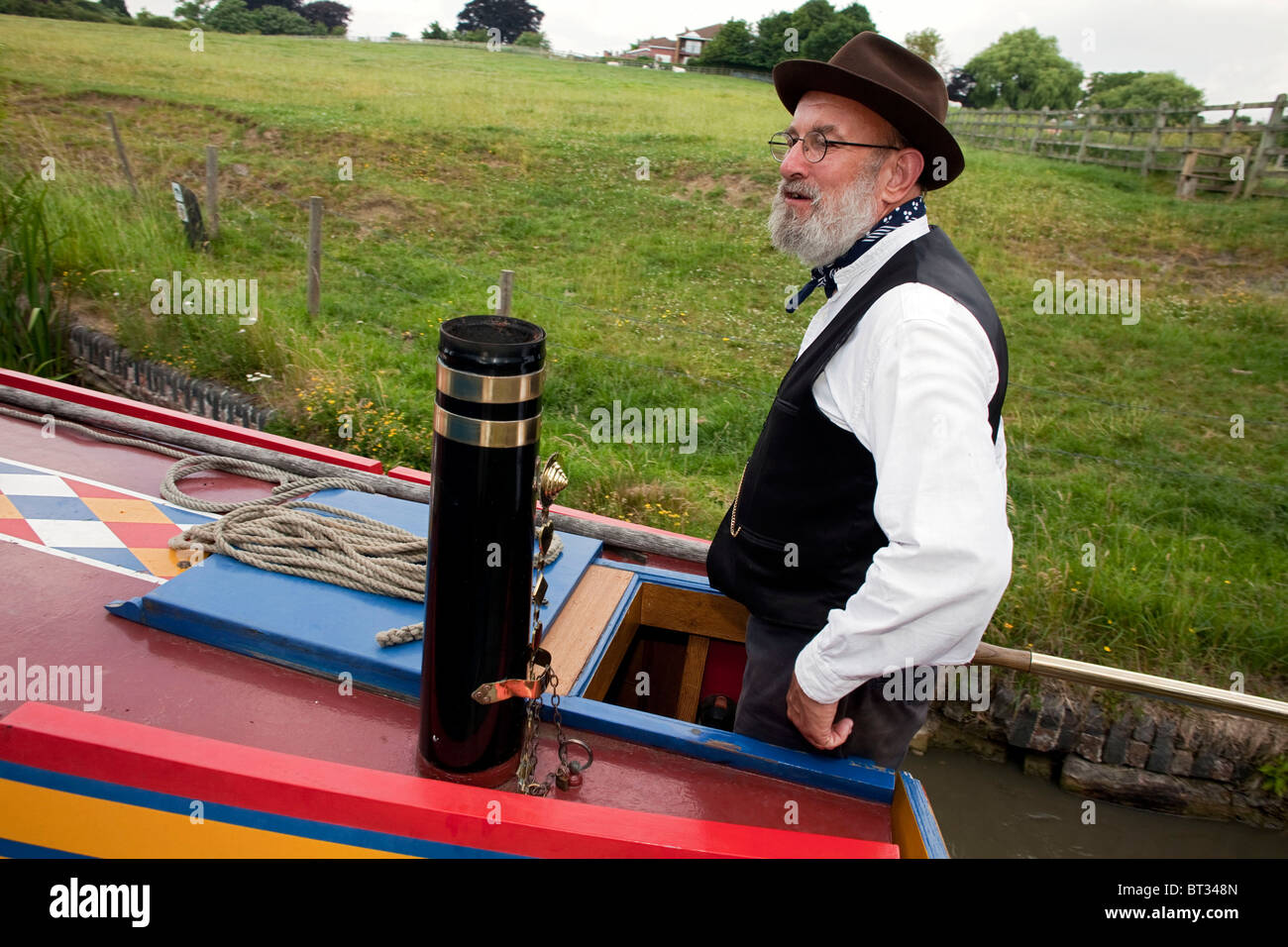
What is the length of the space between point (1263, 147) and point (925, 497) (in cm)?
1635

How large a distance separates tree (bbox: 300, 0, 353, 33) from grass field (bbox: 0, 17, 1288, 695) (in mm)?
19456

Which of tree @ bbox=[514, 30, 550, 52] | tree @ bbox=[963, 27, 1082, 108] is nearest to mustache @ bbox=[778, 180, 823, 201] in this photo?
tree @ bbox=[514, 30, 550, 52]

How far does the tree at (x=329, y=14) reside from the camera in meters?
37.5

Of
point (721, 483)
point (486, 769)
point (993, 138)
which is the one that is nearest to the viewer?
point (486, 769)

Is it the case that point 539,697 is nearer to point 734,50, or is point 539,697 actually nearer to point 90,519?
point 90,519

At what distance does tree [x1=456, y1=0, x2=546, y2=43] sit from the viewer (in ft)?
132

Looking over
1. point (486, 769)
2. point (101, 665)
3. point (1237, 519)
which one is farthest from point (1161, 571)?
point (101, 665)

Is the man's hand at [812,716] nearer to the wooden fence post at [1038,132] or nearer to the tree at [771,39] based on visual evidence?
the wooden fence post at [1038,132]

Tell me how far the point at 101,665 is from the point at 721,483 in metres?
3.99

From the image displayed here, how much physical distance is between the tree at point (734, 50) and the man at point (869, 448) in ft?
130

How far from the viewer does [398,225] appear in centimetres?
1213

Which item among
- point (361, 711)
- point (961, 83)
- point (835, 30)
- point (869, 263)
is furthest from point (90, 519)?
point (961, 83)

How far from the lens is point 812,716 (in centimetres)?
178
